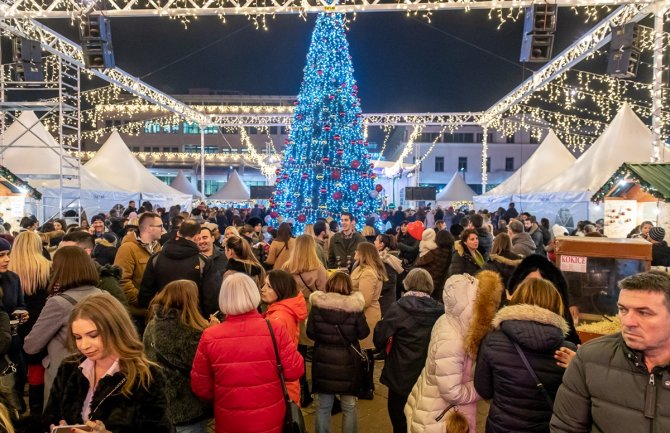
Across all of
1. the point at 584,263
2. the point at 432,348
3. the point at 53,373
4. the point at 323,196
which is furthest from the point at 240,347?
the point at 323,196

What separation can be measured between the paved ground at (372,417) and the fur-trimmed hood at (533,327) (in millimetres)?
2485

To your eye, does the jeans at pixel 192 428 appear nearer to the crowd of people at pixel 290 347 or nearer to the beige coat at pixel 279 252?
the crowd of people at pixel 290 347

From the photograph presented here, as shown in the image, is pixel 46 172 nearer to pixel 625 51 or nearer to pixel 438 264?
pixel 438 264

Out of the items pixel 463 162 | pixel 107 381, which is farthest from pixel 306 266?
pixel 463 162

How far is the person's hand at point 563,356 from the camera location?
2.77 metres

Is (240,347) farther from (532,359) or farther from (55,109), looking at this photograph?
(55,109)

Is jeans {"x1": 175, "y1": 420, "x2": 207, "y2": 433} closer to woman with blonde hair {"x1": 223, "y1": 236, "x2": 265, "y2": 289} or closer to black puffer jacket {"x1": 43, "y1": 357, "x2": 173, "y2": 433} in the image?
black puffer jacket {"x1": 43, "y1": 357, "x2": 173, "y2": 433}

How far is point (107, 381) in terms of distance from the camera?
7.54 ft

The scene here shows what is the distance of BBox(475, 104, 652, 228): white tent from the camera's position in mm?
15570

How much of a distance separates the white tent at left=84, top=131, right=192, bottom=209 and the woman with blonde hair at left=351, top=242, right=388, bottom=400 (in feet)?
52.0

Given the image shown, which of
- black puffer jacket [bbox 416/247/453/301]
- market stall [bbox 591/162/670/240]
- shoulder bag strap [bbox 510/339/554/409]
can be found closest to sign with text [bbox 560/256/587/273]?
shoulder bag strap [bbox 510/339/554/409]

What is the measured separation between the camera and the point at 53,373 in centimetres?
364

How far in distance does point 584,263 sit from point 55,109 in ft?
37.9

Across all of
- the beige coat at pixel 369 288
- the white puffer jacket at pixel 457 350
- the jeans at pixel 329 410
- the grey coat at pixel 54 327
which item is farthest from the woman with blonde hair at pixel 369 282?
the grey coat at pixel 54 327
